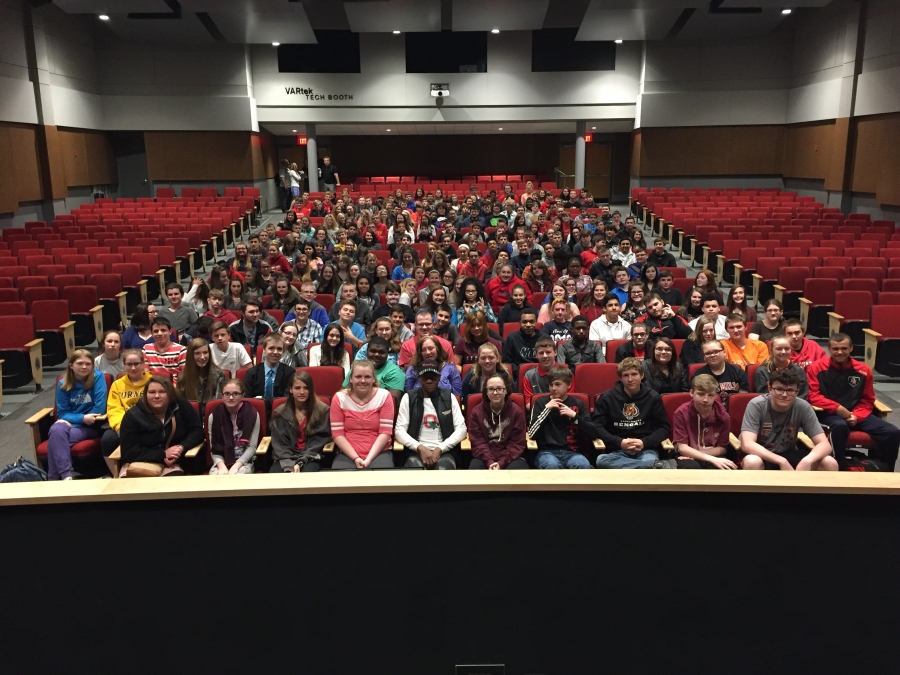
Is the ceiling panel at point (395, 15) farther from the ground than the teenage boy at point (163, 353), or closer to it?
farther from the ground

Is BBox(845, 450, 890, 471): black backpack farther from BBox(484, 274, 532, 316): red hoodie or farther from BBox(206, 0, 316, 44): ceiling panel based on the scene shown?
BBox(206, 0, 316, 44): ceiling panel

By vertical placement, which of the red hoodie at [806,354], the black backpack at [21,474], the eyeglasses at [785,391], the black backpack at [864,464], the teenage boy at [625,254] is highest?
the teenage boy at [625,254]

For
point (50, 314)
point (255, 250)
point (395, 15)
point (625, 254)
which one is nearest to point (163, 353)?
point (50, 314)

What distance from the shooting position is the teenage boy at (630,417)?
13.5 ft

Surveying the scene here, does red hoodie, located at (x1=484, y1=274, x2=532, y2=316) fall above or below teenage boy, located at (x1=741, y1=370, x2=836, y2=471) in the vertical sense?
above

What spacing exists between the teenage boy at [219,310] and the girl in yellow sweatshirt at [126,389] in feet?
6.07

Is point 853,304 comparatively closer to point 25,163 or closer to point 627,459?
point 627,459

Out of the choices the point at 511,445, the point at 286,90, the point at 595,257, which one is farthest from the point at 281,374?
the point at 286,90

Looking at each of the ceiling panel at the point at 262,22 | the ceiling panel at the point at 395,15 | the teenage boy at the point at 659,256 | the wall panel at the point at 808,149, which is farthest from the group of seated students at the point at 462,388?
the wall panel at the point at 808,149

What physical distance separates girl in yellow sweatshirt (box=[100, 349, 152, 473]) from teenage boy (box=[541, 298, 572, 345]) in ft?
10.5

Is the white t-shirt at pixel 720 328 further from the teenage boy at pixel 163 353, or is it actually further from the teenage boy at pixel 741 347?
the teenage boy at pixel 163 353

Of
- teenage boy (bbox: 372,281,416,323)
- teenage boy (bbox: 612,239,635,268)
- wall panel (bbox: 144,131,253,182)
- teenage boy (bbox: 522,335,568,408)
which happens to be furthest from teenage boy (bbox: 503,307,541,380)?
wall panel (bbox: 144,131,253,182)

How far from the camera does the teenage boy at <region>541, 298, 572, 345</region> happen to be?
5828 mm

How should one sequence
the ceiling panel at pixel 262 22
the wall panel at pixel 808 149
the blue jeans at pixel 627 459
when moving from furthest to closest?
the wall panel at pixel 808 149
the ceiling panel at pixel 262 22
the blue jeans at pixel 627 459
